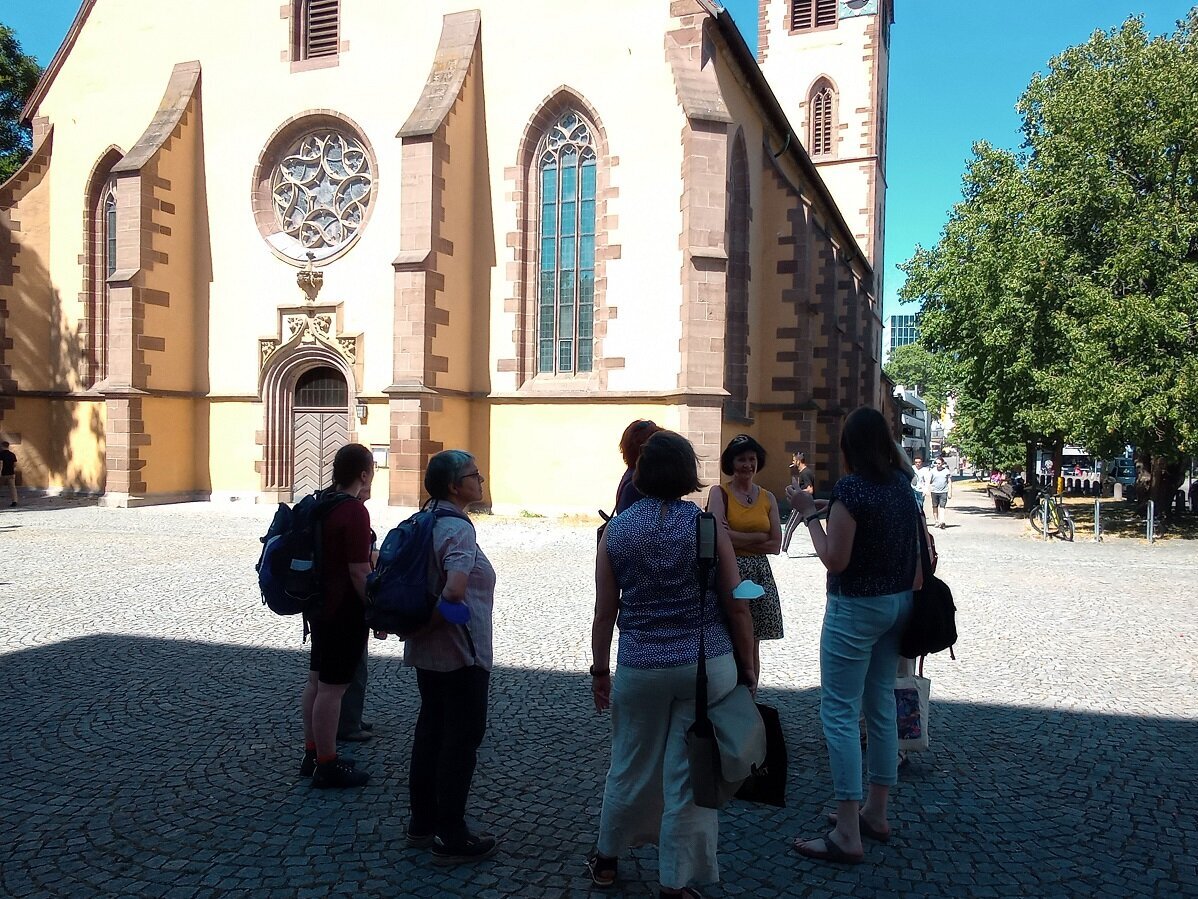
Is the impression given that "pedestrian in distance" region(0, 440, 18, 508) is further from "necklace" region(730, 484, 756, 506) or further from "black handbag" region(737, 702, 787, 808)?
"black handbag" region(737, 702, 787, 808)

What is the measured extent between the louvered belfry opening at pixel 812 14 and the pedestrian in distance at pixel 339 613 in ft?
126

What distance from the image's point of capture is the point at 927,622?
11.3 feet

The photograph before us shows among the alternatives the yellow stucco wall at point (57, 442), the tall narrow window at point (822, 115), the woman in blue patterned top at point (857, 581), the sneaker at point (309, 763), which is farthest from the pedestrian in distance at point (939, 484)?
the tall narrow window at point (822, 115)

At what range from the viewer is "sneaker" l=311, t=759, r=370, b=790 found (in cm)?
393

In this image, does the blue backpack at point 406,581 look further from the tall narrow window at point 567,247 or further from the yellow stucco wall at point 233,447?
the yellow stucco wall at point 233,447

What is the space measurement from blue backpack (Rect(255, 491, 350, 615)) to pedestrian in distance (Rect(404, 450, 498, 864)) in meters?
0.64

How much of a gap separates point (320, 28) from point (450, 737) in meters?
19.0

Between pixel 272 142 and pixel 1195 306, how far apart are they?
1816cm

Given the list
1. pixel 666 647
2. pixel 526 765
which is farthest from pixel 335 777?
pixel 666 647

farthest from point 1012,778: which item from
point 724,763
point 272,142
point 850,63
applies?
point 850,63

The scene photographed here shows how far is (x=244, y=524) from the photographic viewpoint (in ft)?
49.6

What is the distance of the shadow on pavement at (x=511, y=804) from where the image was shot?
10.5ft

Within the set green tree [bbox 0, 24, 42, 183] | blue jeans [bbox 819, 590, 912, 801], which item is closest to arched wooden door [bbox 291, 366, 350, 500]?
green tree [bbox 0, 24, 42, 183]

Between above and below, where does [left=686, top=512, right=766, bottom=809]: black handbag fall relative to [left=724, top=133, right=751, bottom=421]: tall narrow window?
below
